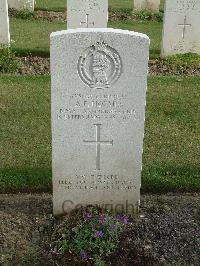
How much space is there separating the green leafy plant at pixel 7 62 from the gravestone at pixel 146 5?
5.88 metres

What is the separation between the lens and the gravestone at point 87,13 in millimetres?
9961

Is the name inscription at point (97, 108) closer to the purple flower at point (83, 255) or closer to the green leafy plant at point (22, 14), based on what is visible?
the purple flower at point (83, 255)

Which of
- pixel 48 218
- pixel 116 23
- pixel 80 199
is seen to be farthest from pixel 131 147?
pixel 116 23

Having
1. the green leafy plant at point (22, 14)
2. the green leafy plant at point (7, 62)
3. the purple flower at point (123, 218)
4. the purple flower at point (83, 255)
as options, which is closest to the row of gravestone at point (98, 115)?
the purple flower at point (123, 218)

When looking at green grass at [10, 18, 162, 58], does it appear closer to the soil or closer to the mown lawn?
the mown lawn

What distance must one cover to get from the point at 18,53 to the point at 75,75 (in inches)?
239

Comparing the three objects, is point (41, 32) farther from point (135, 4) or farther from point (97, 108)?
point (97, 108)

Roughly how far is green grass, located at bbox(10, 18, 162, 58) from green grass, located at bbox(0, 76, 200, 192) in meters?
2.02

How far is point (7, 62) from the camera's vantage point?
8.80 m

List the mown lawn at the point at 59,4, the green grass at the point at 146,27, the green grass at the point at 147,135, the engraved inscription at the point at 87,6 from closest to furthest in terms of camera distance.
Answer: the green grass at the point at 147,135 < the engraved inscription at the point at 87,6 < the green grass at the point at 146,27 < the mown lawn at the point at 59,4

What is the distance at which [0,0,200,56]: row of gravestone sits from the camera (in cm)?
956

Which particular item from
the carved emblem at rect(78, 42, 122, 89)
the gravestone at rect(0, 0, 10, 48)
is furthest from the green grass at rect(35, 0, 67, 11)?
the carved emblem at rect(78, 42, 122, 89)

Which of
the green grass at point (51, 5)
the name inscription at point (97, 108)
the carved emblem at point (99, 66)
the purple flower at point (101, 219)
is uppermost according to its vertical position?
the carved emblem at point (99, 66)

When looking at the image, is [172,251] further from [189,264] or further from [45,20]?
[45,20]
